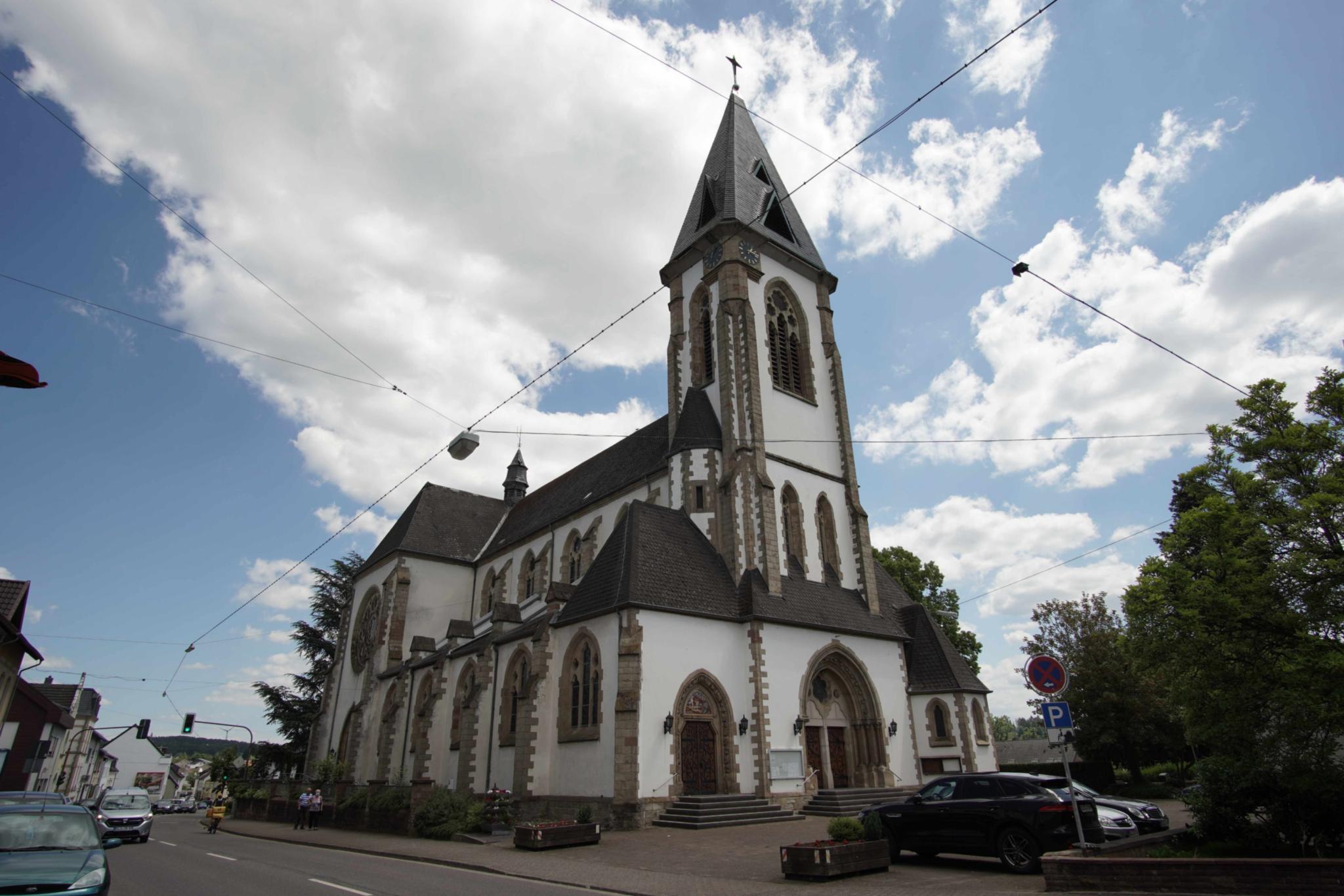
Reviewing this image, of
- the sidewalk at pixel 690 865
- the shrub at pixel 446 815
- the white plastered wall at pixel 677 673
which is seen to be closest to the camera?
the sidewalk at pixel 690 865

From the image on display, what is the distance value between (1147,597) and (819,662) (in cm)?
1163

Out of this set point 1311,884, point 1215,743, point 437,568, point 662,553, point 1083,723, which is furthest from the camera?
point 437,568

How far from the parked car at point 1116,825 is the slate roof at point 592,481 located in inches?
673

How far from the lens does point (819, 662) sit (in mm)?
23453

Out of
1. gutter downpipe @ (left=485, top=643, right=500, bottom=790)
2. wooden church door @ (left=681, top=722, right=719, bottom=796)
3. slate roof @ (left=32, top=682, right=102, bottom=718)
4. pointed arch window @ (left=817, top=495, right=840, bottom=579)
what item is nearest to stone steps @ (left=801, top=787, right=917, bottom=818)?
wooden church door @ (left=681, top=722, right=719, bottom=796)

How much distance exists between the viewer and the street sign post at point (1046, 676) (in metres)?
10.1

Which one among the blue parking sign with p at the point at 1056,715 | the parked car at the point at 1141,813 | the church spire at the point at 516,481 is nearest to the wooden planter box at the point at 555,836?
the parked car at the point at 1141,813

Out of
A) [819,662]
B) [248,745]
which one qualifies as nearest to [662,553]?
[819,662]

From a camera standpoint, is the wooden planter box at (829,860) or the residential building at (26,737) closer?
the wooden planter box at (829,860)

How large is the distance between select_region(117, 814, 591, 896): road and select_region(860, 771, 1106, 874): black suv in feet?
19.2

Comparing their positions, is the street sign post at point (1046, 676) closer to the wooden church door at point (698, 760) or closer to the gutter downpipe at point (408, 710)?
the wooden church door at point (698, 760)

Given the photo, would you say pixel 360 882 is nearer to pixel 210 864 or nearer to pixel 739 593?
pixel 210 864

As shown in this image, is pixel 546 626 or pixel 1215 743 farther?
pixel 546 626

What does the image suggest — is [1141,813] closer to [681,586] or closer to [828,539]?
[681,586]
